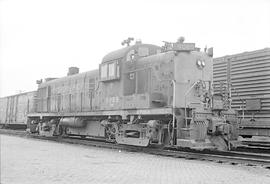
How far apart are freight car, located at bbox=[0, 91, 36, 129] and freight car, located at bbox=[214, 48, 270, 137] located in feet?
45.9

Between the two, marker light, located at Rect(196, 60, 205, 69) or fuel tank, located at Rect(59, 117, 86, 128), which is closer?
marker light, located at Rect(196, 60, 205, 69)

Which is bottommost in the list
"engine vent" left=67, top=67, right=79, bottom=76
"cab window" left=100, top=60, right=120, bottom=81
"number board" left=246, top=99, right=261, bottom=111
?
"number board" left=246, top=99, right=261, bottom=111

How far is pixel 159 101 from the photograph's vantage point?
1258 cm

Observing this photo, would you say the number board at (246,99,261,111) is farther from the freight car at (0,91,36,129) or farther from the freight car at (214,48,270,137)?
the freight car at (0,91,36,129)

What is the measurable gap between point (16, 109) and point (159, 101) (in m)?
19.0

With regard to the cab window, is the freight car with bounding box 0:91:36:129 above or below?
below

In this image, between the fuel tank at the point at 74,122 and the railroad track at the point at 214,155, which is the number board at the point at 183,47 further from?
the fuel tank at the point at 74,122

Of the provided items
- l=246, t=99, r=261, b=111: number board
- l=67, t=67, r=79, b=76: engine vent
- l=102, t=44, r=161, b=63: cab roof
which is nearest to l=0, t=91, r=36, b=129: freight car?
l=67, t=67, r=79, b=76: engine vent

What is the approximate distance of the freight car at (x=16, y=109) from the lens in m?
26.2

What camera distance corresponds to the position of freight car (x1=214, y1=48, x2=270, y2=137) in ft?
45.5

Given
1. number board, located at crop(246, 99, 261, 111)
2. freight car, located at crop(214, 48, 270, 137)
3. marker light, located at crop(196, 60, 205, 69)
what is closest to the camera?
marker light, located at crop(196, 60, 205, 69)

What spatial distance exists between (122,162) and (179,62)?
15.4 feet

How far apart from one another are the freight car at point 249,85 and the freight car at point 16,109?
13980 millimetres

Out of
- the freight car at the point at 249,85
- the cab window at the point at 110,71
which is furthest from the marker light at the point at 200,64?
the cab window at the point at 110,71
